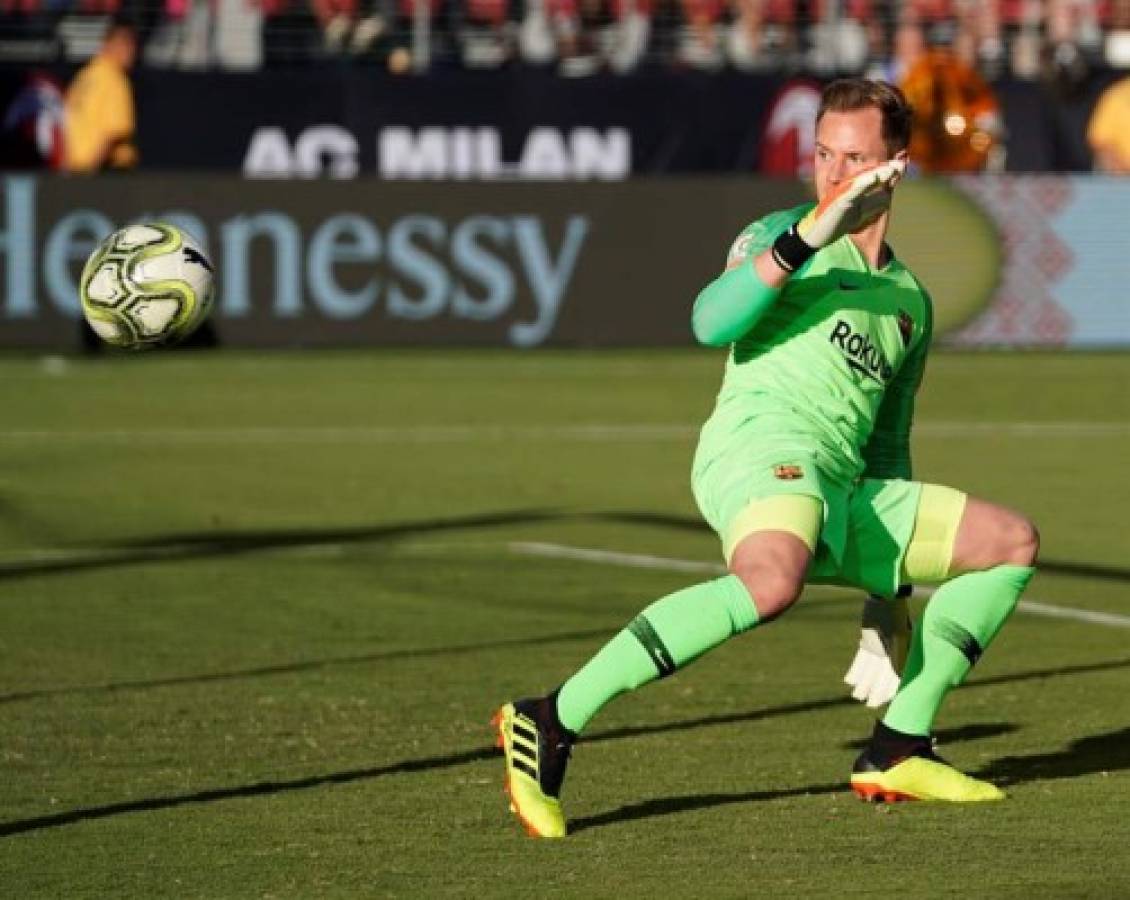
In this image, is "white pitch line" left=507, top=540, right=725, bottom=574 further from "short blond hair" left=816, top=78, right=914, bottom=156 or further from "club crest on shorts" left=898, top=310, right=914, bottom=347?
"short blond hair" left=816, top=78, right=914, bottom=156

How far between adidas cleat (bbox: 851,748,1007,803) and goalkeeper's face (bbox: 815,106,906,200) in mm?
1484

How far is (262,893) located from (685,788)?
5.32ft

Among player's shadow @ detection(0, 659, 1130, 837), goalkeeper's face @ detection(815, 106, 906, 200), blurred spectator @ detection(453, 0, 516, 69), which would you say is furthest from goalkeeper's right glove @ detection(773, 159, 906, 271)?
blurred spectator @ detection(453, 0, 516, 69)

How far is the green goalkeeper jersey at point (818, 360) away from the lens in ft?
23.2

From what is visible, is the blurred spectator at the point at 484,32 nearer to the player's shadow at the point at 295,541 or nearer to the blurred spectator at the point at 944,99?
the blurred spectator at the point at 944,99

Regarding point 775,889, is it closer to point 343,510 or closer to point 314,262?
point 343,510

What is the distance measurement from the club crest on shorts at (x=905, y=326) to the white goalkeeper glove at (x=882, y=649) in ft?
2.34

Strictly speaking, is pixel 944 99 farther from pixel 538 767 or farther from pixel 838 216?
pixel 538 767

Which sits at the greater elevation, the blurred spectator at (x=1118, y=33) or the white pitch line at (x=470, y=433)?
the blurred spectator at (x=1118, y=33)

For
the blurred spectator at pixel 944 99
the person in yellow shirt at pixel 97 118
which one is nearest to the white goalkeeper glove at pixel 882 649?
the blurred spectator at pixel 944 99

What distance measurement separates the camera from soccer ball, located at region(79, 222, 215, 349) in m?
7.91

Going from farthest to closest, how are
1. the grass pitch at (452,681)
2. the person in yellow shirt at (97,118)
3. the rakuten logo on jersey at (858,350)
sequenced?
the person in yellow shirt at (97,118) → the rakuten logo on jersey at (858,350) → the grass pitch at (452,681)

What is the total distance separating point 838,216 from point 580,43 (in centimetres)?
2181

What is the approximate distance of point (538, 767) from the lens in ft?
22.5
